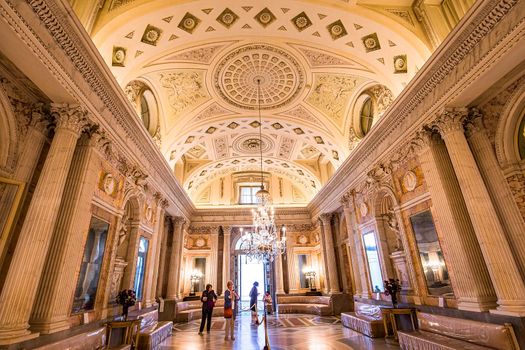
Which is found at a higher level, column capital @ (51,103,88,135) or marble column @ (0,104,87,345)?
column capital @ (51,103,88,135)

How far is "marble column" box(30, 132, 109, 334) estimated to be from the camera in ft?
13.1

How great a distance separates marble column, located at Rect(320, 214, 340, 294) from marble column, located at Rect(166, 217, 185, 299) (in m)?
6.78

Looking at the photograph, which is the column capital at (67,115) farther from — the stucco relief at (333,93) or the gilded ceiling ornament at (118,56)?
the stucco relief at (333,93)

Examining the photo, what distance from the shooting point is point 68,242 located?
4.36 m

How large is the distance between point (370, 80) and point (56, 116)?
7.69m

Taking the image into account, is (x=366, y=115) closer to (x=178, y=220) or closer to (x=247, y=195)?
(x=247, y=195)

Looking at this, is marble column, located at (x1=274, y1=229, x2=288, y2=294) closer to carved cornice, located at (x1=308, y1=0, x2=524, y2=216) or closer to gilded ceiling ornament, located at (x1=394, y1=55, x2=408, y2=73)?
carved cornice, located at (x1=308, y1=0, x2=524, y2=216)

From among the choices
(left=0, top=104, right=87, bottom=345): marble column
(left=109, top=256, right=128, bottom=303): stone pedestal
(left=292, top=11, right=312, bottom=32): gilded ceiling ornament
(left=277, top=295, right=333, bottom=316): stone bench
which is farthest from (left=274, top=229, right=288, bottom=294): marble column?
(left=0, top=104, right=87, bottom=345): marble column

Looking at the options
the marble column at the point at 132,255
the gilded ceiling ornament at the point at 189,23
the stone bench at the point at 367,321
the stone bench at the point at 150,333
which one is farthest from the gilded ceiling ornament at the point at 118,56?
the stone bench at the point at 367,321

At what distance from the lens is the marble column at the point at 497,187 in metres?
4.27

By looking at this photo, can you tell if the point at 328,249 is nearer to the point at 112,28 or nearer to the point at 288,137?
the point at 288,137

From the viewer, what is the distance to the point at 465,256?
15.3 ft

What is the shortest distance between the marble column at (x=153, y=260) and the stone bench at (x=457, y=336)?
22.2ft

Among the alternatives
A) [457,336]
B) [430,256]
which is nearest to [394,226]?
[430,256]
